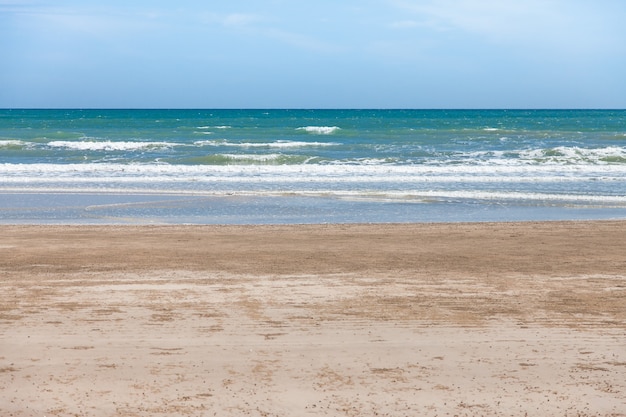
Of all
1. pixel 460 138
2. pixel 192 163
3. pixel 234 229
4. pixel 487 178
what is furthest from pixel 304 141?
pixel 234 229

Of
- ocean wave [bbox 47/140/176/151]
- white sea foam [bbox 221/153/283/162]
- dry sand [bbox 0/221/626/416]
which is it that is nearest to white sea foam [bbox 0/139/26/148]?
ocean wave [bbox 47/140/176/151]

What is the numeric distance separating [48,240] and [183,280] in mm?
3674

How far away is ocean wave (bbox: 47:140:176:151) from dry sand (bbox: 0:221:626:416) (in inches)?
1096

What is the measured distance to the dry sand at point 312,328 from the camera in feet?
18.2

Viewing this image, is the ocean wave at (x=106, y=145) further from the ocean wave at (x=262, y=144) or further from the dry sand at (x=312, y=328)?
the dry sand at (x=312, y=328)

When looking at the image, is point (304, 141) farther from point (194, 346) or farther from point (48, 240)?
point (194, 346)

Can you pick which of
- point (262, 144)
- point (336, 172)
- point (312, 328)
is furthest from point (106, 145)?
point (312, 328)

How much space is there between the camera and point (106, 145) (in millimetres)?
40688

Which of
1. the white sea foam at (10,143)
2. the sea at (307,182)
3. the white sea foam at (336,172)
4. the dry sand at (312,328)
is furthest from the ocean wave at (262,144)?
the dry sand at (312,328)

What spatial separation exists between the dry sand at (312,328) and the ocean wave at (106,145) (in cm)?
2785

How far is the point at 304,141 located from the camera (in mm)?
44875

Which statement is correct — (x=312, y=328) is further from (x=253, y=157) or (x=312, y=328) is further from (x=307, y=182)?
(x=253, y=157)

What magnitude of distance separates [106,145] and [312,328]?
35.2 meters

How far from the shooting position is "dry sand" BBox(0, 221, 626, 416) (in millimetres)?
5559
